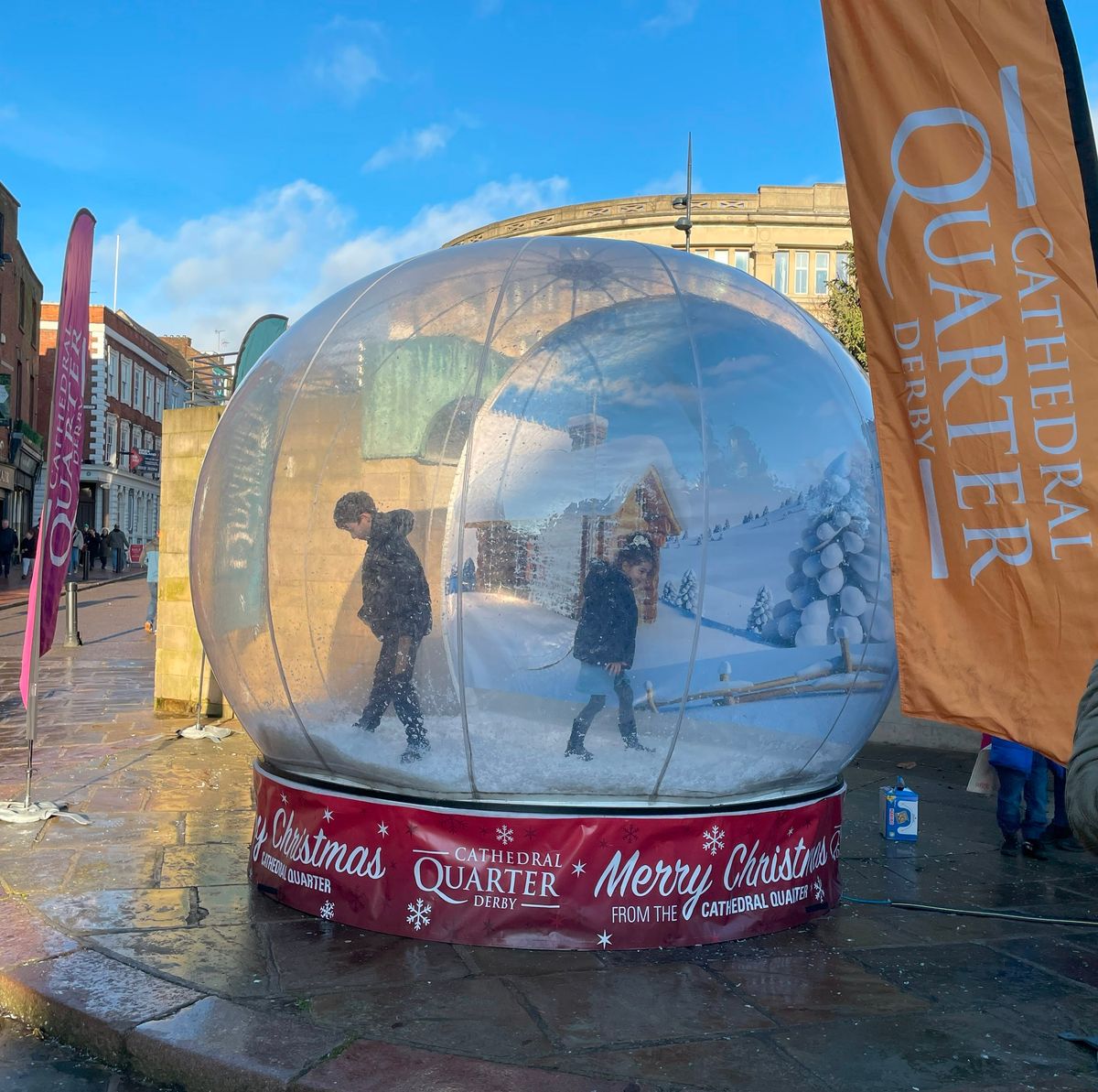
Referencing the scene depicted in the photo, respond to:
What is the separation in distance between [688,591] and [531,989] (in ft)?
5.25

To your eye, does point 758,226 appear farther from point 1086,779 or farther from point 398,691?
point 1086,779

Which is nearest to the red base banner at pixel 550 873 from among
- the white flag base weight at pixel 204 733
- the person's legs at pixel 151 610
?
the white flag base weight at pixel 204 733

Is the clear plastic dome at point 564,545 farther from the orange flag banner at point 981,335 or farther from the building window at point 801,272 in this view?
the building window at point 801,272

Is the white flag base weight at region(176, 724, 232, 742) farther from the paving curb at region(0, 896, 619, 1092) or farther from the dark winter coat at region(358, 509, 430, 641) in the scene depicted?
the dark winter coat at region(358, 509, 430, 641)

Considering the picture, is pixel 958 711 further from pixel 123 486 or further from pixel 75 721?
pixel 123 486

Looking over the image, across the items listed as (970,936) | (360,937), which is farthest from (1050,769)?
(360,937)

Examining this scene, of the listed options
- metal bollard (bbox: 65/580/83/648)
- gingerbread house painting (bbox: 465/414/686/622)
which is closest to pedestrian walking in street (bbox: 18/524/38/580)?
metal bollard (bbox: 65/580/83/648)

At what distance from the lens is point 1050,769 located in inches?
262

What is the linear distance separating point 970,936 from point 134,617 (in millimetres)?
19819

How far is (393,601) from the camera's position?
438cm

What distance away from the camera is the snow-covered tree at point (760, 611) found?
14.4ft

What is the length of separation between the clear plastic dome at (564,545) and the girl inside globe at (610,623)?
0.03 ft

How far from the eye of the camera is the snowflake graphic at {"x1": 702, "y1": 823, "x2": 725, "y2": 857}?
15.0ft

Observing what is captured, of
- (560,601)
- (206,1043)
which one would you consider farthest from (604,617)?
(206,1043)
